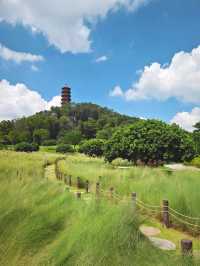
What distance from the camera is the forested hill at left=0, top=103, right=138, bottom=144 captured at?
66.6 metres

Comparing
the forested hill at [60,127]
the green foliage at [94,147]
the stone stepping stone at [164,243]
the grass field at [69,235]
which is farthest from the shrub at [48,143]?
the grass field at [69,235]

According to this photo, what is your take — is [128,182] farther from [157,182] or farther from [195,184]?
[195,184]

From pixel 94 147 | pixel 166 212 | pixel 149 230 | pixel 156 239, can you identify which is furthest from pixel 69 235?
pixel 94 147

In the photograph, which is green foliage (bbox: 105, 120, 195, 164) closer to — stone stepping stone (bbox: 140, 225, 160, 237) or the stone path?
stone stepping stone (bbox: 140, 225, 160, 237)

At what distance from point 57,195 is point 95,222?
5.61ft

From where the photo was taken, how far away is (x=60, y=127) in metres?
79.2

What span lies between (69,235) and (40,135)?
69040 millimetres

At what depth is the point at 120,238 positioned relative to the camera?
314 centimetres

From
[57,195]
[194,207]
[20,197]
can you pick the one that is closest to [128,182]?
[194,207]

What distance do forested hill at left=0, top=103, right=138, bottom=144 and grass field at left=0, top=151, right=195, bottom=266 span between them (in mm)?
56658

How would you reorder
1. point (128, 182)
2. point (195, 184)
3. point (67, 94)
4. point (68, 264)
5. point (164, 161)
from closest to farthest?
point (68, 264), point (195, 184), point (128, 182), point (164, 161), point (67, 94)

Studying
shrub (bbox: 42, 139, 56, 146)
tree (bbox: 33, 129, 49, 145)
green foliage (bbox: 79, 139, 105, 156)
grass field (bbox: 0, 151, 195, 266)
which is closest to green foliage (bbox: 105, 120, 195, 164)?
grass field (bbox: 0, 151, 195, 266)

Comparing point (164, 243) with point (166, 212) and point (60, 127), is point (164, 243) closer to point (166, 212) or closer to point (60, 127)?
point (166, 212)

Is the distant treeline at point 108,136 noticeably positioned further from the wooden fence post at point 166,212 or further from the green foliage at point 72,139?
the wooden fence post at point 166,212
